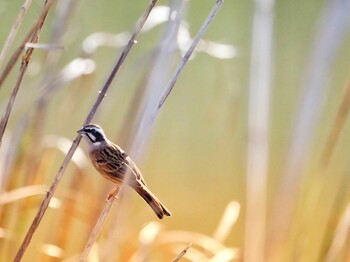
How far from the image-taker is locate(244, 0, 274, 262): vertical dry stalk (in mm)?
1692

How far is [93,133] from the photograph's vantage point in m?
1.52

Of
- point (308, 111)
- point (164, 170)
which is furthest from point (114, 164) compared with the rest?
point (164, 170)

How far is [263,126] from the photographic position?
178 centimetres

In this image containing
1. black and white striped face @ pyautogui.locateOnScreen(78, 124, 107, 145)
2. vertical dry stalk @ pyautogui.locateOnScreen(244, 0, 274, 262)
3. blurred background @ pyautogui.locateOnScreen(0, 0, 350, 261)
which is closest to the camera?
black and white striped face @ pyautogui.locateOnScreen(78, 124, 107, 145)

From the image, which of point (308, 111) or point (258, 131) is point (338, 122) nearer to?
point (308, 111)

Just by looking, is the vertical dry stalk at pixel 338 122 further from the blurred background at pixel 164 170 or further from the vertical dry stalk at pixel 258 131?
the vertical dry stalk at pixel 258 131

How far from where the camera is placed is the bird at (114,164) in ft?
4.54

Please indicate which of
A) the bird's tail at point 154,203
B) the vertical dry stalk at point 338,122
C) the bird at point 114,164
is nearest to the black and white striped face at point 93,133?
the bird at point 114,164

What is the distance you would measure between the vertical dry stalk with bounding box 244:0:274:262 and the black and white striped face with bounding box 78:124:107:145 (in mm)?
337

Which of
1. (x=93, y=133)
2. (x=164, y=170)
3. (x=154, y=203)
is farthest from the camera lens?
(x=164, y=170)

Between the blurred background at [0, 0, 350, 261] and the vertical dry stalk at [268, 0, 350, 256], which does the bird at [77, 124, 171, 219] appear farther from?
the vertical dry stalk at [268, 0, 350, 256]

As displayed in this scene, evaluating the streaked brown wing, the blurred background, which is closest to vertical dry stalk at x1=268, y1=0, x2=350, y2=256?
the blurred background

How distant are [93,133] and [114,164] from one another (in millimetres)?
71

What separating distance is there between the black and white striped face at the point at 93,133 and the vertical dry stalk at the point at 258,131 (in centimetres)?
34
